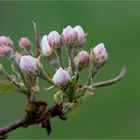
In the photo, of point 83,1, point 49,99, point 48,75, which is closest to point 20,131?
point 49,99

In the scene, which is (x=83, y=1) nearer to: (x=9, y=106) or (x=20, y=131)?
(x=9, y=106)

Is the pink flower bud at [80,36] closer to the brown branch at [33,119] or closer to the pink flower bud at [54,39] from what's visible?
the pink flower bud at [54,39]

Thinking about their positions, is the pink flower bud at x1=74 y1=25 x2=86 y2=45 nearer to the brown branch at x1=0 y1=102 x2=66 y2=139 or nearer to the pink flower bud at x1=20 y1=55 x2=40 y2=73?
the pink flower bud at x1=20 y1=55 x2=40 y2=73

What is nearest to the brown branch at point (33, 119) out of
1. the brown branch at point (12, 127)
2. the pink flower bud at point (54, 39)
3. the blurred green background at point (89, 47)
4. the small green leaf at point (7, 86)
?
the brown branch at point (12, 127)

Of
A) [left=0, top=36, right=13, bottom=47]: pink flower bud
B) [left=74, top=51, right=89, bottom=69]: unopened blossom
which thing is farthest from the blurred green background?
[left=74, top=51, right=89, bottom=69]: unopened blossom

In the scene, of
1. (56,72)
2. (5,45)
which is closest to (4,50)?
(5,45)

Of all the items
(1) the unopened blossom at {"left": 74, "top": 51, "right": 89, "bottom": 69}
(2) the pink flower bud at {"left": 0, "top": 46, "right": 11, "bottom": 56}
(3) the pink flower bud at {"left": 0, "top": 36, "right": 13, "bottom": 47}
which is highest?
(3) the pink flower bud at {"left": 0, "top": 36, "right": 13, "bottom": 47}
